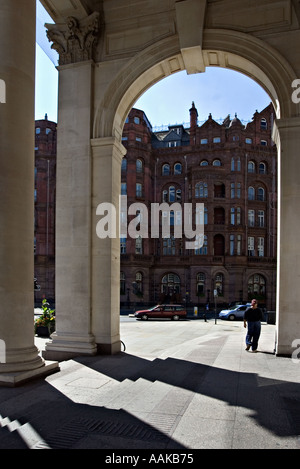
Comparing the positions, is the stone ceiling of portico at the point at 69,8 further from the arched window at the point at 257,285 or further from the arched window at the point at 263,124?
the arched window at the point at 263,124

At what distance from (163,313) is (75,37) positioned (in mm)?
29535

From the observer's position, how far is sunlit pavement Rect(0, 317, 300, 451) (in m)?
4.52

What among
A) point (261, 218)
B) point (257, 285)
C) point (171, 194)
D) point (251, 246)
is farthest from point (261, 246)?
point (171, 194)

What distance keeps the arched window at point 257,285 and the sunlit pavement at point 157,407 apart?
46.5m

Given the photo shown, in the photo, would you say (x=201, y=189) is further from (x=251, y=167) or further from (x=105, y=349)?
(x=105, y=349)

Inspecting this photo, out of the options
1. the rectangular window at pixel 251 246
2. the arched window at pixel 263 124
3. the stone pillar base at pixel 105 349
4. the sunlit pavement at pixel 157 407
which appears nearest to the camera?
the sunlit pavement at pixel 157 407

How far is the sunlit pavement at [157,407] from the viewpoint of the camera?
452cm

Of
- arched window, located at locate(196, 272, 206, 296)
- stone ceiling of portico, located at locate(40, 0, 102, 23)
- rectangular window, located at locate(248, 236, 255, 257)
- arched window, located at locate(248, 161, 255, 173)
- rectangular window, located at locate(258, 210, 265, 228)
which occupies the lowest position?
arched window, located at locate(196, 272, 206, 296)

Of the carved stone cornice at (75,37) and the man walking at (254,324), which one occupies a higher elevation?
the carved stone cornice at (75,37)

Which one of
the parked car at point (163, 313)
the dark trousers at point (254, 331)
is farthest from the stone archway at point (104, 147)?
the parked car at point (163, 313)

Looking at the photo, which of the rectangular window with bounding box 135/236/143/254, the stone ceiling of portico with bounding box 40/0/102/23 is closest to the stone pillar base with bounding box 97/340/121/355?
the stone ceiling of portico with bounding box 40/0/102/23

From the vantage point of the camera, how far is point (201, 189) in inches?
2168

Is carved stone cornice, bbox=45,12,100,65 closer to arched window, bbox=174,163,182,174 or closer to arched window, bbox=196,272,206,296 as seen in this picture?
arched window, bbox=196,272,206,296

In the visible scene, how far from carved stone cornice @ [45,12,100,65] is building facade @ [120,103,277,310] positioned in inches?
1668
